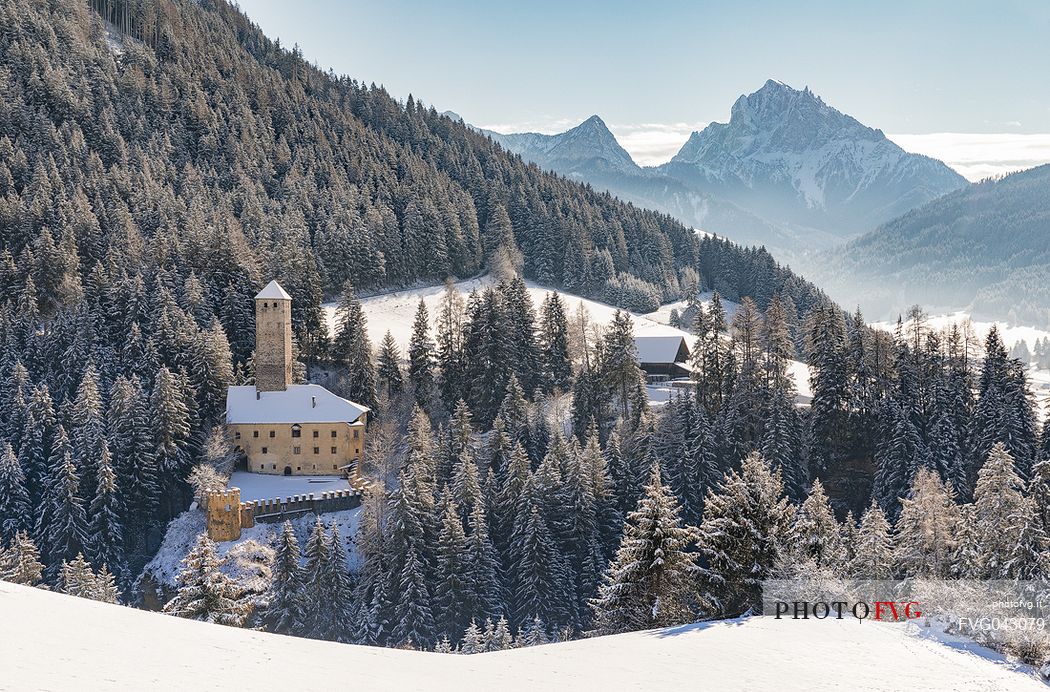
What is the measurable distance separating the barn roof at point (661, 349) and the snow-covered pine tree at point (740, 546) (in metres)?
51.1

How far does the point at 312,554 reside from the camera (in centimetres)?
5512

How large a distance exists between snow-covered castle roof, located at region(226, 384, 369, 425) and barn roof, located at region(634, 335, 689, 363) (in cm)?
2971

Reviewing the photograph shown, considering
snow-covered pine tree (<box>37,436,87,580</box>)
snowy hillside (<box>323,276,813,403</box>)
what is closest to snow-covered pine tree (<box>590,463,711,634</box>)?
snow-covered pine tree (<box>37,436,87,580</box>)

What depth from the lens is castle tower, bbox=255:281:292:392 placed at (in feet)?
232

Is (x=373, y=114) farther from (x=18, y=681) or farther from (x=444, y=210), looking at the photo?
(x=18, y=681)

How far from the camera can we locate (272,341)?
71625 mm

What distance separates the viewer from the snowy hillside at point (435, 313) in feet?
293

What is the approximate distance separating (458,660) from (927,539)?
2488 centimetres

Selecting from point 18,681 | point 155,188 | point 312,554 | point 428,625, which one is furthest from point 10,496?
point 18,681

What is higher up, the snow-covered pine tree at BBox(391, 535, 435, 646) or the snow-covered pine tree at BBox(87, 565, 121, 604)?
the snow-covered pine tree at BBox(87, 565, 121, 604)

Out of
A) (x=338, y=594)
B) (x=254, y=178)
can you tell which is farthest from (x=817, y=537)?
(x=254, y=178)

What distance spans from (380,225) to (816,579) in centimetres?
8552

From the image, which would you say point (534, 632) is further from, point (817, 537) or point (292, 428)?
point (292, 428)

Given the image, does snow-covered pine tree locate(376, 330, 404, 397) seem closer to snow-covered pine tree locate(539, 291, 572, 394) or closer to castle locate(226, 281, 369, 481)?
castle locate(226, 281, 369, 481)
